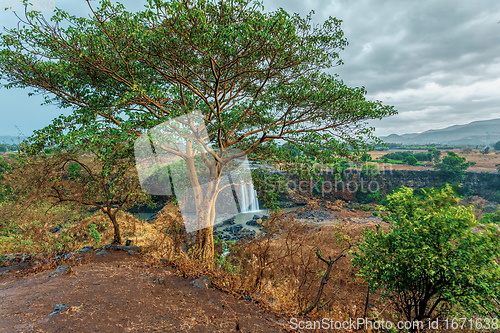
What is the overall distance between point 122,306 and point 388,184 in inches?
2184

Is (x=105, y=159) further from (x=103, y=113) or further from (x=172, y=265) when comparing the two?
(x=172, y=265)

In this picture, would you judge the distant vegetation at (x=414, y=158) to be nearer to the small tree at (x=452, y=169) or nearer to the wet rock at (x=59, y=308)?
the small tree at (x=452, y=169)

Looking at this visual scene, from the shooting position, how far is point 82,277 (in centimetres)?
466

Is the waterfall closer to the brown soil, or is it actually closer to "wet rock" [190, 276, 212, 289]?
"wet rock" [190, 276, 212, 289]

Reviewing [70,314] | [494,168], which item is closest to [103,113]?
[70,314]

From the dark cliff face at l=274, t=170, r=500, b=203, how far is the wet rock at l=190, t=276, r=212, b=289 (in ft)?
130

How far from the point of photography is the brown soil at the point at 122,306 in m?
2.89

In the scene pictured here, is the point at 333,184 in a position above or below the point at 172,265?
below

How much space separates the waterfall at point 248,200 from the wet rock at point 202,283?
2443 centimetres

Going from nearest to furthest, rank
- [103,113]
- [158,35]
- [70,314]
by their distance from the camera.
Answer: [70,314], [158,35], [103,113]

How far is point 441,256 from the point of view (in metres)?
3.32

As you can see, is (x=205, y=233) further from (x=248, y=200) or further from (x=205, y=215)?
(x=248, y=200)

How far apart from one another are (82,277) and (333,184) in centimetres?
4792

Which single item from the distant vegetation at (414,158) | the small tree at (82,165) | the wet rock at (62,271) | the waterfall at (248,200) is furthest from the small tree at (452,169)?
the wet rock at (62,271)
